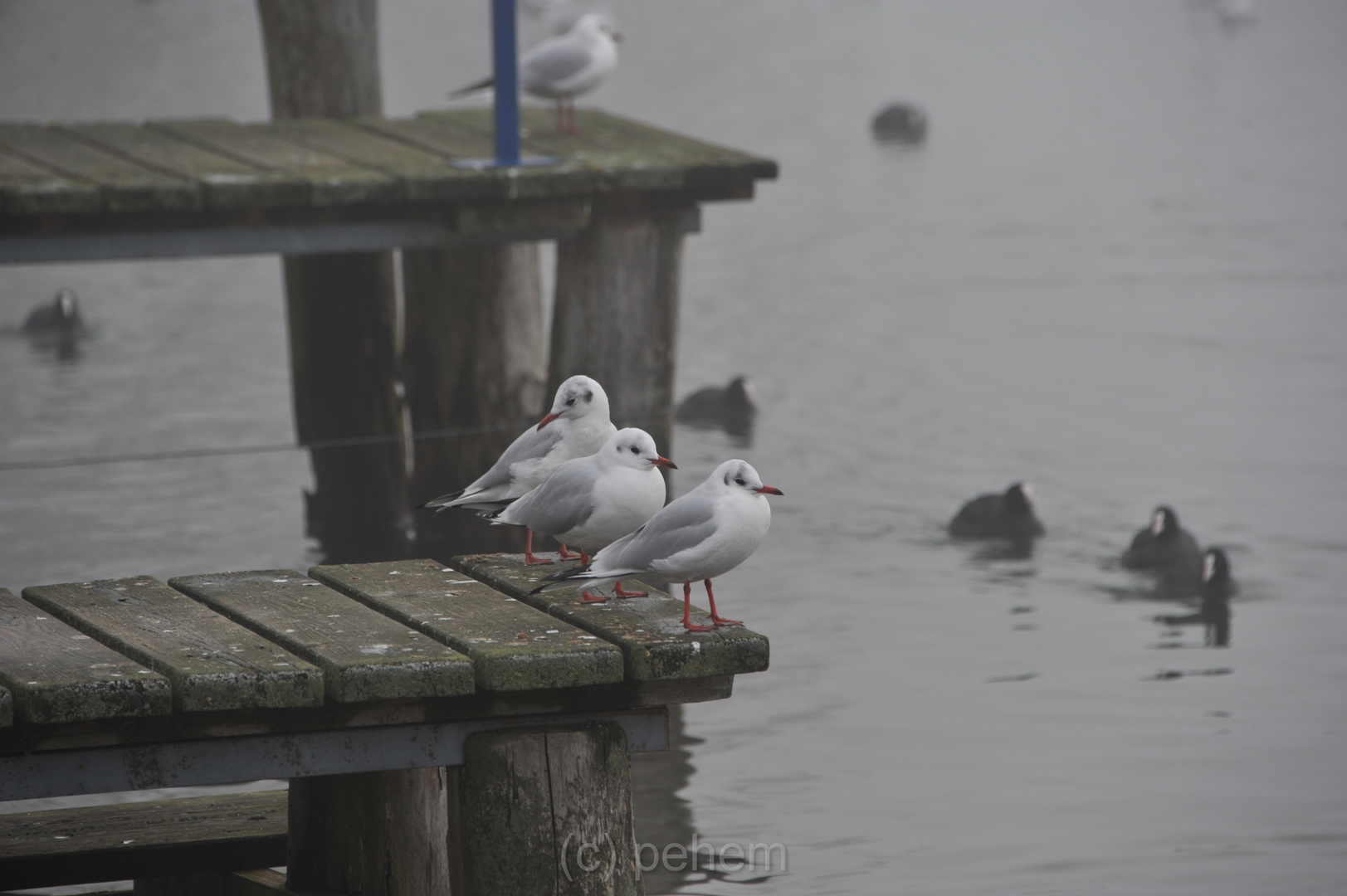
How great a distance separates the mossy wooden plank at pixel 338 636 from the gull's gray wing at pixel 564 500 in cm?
45

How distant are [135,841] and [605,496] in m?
1.61

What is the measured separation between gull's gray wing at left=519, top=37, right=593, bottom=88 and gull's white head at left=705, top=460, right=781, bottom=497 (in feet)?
17.3

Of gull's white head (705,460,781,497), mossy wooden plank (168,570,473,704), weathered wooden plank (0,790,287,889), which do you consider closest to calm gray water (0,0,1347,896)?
weathered wooden plank (0,790,287,889)

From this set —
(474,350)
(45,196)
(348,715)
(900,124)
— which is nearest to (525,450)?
(348,715)

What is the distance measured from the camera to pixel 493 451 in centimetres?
871

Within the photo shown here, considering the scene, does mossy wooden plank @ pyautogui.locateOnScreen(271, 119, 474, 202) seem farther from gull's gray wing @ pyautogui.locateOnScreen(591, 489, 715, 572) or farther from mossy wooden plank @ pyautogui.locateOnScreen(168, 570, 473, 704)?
gull's gray wing @ pyautogui.locateOnScreen(591, 489, 715, 572)

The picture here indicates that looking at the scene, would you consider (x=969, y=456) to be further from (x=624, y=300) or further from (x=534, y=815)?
(x=534, y=815)

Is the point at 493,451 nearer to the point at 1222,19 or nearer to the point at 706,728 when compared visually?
the point at 706,728

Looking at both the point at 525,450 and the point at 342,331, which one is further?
the point at 342,331

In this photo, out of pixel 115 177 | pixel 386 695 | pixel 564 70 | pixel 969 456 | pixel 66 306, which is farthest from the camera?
pixel 66 306

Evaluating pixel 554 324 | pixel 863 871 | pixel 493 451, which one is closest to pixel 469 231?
pixel 554 324

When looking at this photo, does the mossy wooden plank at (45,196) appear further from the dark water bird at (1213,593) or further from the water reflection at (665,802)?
the dark water bird at (1213,593)

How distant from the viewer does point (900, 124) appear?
25359mm

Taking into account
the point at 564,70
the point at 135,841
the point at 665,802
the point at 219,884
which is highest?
the point at 564,70
